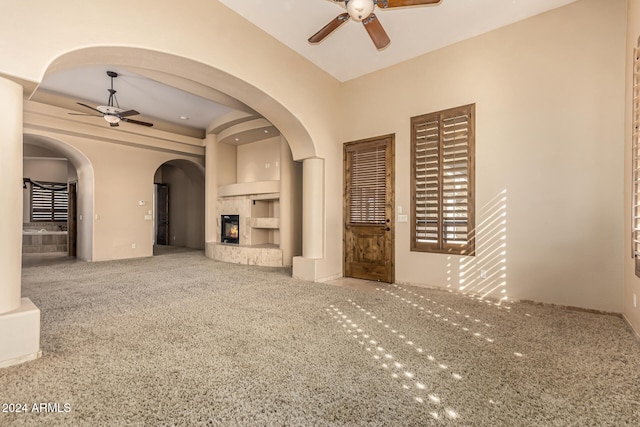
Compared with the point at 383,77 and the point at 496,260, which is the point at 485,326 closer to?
the point at 496,260

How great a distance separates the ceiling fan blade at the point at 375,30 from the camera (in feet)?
11.1

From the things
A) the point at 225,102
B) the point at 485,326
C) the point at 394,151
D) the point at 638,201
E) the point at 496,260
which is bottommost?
the point at 485,326

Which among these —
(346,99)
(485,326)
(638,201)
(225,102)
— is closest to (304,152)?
(346,99)

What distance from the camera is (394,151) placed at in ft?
17.3

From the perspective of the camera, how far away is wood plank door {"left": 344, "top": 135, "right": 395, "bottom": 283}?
5.32 m

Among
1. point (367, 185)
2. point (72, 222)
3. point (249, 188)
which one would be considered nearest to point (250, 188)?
point (249, 188)

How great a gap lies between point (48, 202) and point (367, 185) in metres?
13.4

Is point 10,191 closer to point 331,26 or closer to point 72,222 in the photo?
point 331,26

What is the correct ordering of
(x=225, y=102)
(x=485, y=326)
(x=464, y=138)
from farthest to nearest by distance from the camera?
(x=225, y=102) → (x=464, y=138) → (x=485, y=326)

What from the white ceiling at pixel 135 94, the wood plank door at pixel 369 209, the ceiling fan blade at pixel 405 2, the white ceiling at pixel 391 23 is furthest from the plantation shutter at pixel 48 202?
the ceiling fan blade at pixel 405 2

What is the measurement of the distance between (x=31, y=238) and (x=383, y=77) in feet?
38.1

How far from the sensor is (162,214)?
40.6 feet

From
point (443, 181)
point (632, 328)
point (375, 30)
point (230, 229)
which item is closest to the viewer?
point (632, 328)

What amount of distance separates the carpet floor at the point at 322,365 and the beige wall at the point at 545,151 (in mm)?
491
